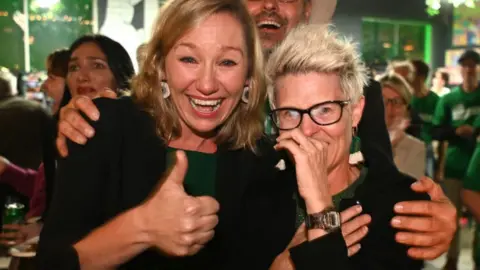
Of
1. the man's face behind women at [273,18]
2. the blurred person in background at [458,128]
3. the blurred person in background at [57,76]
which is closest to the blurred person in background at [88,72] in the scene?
the blurred person in background at [57,76]

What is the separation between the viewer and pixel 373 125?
1922 mm

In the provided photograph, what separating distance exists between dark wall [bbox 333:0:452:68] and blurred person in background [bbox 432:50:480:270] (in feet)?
12.2

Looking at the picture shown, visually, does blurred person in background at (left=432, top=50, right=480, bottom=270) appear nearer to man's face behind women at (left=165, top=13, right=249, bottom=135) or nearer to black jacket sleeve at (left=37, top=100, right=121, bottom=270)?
man's face behind women at (left=165, top=13, right=249, bottom=135)

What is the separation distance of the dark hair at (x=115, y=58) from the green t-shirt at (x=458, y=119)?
3652 millimetres

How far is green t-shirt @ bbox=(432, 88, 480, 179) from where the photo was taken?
539 centimetres

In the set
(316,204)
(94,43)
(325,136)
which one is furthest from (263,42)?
(94,43)

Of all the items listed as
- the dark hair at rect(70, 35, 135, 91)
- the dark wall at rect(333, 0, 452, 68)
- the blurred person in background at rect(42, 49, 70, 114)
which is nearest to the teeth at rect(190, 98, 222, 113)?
the dark hair at rect(70, 35, 135, 91)

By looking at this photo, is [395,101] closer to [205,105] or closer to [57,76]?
[57,76]

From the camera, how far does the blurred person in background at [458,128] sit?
17.7 ft

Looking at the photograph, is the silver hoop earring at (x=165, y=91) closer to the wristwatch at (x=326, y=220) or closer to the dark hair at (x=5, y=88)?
the wristwatch at (x=326, y=220)

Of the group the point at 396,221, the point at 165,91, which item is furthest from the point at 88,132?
the point at 396,221

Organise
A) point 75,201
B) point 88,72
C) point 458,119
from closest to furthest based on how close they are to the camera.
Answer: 1. point 75,201
2. point 88,72
3. point 458,119

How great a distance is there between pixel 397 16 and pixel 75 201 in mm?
10493

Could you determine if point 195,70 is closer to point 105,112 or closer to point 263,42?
point 105,112
